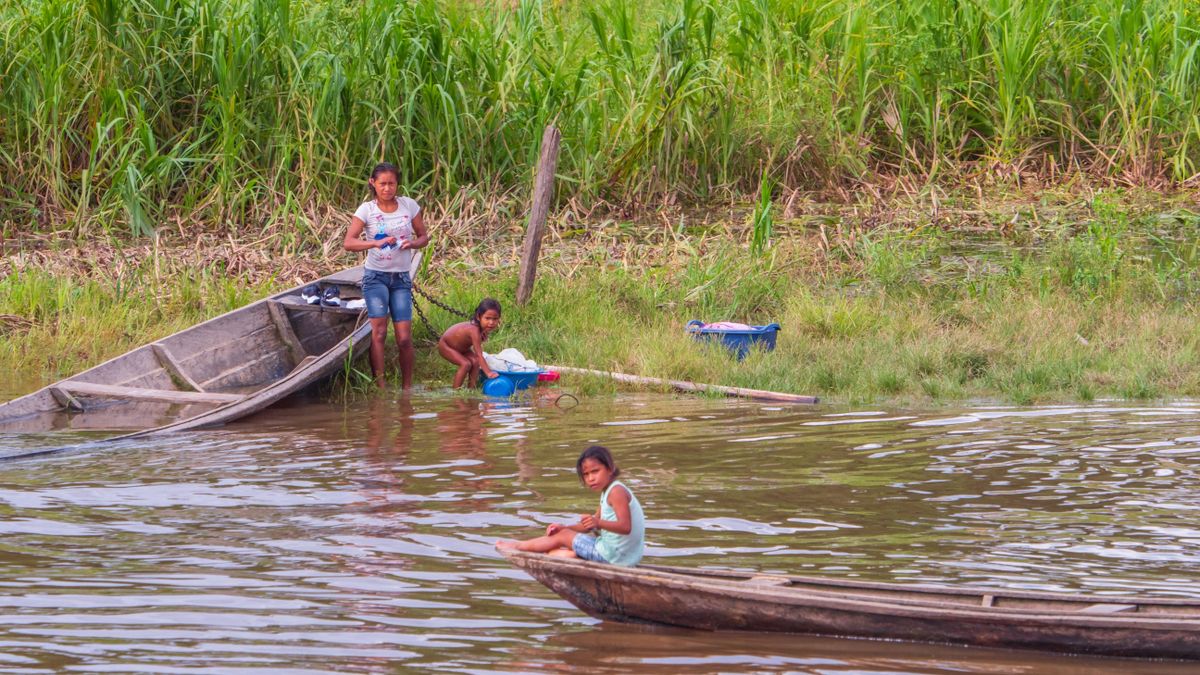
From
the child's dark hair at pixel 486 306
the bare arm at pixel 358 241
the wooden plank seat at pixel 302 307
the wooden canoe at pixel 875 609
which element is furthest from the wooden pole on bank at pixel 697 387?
the wooden canoe at pixel 875 609

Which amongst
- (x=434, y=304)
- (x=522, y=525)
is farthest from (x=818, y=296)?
(x=522, y=525)

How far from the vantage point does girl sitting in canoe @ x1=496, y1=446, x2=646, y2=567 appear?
512 centimetres

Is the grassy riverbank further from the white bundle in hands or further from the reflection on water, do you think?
the reflection on water

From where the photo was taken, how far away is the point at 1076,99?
1417 cm

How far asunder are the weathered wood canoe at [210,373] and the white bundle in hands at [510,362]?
2.79ft

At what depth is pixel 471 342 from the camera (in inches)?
396

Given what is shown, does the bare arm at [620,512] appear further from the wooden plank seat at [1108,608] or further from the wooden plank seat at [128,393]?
the wooden plank seat at [128,393]

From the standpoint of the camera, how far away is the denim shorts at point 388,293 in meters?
9.98

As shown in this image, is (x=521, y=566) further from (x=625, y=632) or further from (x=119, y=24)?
(x=119, y=24)

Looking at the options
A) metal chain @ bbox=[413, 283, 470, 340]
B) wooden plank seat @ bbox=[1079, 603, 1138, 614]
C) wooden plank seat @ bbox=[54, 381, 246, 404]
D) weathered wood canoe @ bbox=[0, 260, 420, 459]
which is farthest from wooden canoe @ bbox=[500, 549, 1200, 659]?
metal chain @ bbox=[413, 283, 470, 340]

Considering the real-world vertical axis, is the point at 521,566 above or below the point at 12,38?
below

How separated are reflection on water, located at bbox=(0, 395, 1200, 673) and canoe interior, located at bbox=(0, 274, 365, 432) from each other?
0.73 meters

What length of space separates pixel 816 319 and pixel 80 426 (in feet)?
16.5

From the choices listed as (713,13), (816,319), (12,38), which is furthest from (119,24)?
(816,319)
